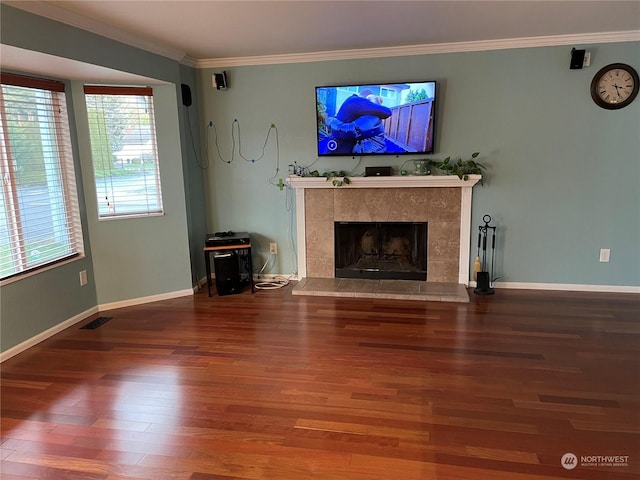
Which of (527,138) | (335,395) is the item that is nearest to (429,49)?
(527,138)

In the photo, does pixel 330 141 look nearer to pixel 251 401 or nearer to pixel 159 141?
pixel 159 141

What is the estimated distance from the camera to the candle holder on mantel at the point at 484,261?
4.10 meters

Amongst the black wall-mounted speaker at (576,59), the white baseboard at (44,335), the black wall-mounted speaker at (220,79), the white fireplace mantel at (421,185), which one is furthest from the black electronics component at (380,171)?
the white baseboard at (44,335)

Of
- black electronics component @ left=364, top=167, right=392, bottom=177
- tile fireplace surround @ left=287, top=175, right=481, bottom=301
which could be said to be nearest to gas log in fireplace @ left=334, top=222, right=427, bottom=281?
tile fireplace surround @ left=287, top=175, right=481, bottom=301

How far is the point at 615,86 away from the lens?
3.79 m

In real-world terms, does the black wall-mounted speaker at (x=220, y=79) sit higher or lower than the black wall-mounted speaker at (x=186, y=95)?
higher

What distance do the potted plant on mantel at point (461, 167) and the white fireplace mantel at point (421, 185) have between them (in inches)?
2.2

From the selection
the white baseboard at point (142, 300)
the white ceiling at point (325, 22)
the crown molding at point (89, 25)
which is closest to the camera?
the crown molding at point (89, 25)

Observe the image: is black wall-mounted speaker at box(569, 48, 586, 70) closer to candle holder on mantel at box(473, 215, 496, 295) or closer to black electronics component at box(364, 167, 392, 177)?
candle holder on mantel at box(473, 215, 496, 295)

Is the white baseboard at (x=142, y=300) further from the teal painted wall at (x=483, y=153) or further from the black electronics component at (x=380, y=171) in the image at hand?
the black electronics component at (x=380, y=171)

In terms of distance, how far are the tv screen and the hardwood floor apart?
1515mm

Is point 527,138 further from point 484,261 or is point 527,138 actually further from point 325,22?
point 325,22

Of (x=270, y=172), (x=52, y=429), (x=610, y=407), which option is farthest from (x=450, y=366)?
(x=270, y=172)

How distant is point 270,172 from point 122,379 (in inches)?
97.3
